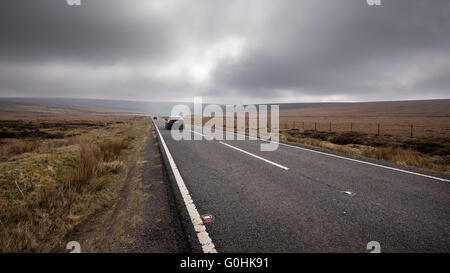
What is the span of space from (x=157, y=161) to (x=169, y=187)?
2.76 meters

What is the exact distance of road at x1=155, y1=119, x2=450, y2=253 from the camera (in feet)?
7.82

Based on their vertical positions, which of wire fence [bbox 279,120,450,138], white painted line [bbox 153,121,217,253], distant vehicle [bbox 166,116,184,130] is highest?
distant vehicle [bbox 166,116,184,130]

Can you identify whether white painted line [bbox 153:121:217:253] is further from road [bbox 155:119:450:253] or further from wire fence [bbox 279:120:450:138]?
wire fence [bbox 279:120:450:138]

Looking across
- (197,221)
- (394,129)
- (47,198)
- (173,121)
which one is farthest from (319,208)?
(394,129)

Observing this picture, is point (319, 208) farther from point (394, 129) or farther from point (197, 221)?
point (394, 129)

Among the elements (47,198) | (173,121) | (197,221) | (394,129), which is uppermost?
(173,121)

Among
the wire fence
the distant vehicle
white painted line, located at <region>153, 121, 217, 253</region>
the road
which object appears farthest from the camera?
the wire fence

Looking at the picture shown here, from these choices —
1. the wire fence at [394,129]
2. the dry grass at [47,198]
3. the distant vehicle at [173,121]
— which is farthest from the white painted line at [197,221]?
the wire fence at [394,129]

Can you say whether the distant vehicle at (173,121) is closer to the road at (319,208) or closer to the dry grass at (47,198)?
the dry grass at (47,198)

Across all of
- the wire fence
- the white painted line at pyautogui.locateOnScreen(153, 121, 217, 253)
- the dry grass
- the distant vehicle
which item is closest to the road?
the white painted line at pyautogui.locateOnScreen(153, 121, 217, 253)

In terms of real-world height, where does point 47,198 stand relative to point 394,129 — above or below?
below

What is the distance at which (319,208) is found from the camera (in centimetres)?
324
